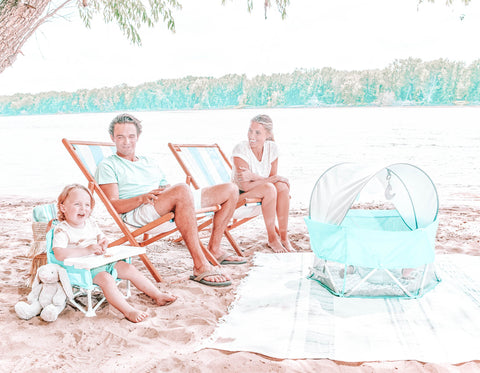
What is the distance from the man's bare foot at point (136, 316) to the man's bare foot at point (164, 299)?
20 centimetres

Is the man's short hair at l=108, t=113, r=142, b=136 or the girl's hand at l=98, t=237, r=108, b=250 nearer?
the girl's hand at l=98, t=237, r=108, b=250

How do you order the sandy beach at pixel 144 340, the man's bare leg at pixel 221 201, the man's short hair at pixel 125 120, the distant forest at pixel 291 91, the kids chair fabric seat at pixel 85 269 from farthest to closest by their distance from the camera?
the distant forest at pixel 291 91 → the man's bare leg at pixel 221 201 → the man's short hair at pixel 125 120 → the kids chair fabric seat at pixel 85 269 → the sandy beach at pixel 144 340

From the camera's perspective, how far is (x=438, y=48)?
25016mm

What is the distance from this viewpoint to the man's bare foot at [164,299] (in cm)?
232

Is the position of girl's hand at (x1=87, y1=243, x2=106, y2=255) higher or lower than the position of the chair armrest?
higher

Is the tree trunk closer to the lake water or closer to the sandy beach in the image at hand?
the sandy beach

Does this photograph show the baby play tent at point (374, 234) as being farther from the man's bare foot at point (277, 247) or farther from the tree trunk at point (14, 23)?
the tree trunk at point (14, 23)

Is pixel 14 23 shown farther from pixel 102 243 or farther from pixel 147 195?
pixel 102 243

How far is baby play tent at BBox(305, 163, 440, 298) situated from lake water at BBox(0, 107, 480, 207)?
152cm

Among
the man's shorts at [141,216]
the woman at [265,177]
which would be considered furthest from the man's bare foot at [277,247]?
the man's shorts at [141,216]

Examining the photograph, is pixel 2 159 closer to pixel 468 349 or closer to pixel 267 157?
pixel 267 157

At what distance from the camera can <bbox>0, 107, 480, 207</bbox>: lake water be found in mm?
11461

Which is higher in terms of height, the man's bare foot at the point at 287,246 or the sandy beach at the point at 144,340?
the sandy beach at the point at 144,340

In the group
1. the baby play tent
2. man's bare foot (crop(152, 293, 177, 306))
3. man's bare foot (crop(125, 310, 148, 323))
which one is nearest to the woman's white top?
the baby play tent
